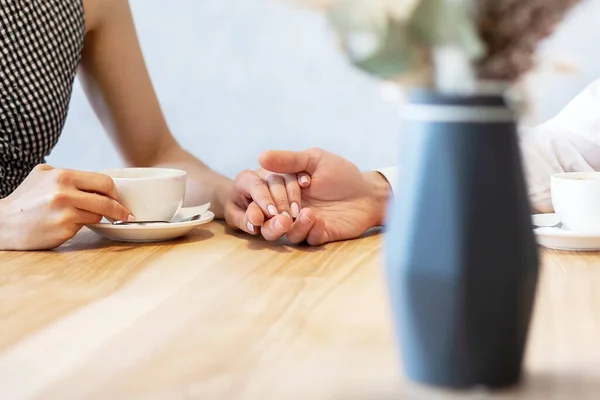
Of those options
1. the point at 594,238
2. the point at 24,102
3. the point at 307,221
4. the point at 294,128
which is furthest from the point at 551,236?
the point at 294,128

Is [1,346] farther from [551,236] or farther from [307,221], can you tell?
[551,236]

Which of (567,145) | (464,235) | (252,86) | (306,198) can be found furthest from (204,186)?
(252,86)

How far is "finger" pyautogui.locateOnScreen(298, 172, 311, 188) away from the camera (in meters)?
1.14

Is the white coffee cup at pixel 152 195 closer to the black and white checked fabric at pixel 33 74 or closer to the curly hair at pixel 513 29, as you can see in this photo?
the black and white checked fabric at pixel 33 74

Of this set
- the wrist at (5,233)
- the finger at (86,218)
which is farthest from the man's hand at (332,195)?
the wrist at (5,233)

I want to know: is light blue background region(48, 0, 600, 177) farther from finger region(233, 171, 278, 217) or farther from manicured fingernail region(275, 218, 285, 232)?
manicured fingernail region(275, 218, 285, 232)

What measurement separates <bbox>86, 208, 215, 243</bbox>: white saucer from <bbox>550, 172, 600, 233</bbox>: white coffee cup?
1.59ft

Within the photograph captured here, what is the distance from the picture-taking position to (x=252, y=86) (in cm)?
251

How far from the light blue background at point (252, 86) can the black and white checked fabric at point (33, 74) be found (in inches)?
38.9

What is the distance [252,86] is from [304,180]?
1414 mm

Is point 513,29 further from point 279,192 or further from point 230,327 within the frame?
point 279,192

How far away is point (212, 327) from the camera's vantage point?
694 millimetres

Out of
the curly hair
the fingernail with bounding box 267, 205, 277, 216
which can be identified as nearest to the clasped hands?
the fingernail with bounding box 267, 205, 277, 216

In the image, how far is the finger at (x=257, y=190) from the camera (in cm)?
111
